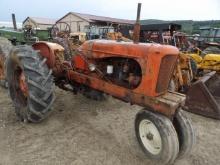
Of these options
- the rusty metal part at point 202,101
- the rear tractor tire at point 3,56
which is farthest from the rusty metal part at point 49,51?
the rusty metal part at point 202,101

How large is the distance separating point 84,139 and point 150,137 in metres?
1.00

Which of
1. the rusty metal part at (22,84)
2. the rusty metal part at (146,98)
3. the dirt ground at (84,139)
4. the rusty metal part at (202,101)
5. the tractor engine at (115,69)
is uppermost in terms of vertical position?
the tractor engine at (115,69)

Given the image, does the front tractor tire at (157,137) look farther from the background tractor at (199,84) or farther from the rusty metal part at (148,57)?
the background tractor at (199,84)

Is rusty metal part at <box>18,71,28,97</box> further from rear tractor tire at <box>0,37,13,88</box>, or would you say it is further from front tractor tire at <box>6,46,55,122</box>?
rear tractor tire at <box>0,37,13,88</box>

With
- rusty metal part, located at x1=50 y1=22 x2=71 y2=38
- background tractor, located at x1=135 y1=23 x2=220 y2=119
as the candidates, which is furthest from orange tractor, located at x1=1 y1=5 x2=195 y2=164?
rusty metal part, located at x1=50 y1=22 x2=71 y2=38

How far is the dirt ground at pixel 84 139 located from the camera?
3.15 meters

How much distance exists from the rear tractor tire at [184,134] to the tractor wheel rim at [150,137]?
0.92 ft

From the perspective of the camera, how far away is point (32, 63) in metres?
3.76

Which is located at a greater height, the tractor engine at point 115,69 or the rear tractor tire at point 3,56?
the tractor engine at point 115,69

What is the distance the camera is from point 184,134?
3.03 m

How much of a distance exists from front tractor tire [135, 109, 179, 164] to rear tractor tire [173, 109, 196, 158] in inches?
7.8

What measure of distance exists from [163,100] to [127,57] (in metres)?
0.71

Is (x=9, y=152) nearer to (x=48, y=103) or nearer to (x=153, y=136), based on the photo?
(x=48, y=103)

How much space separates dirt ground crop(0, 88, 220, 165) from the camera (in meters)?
3.15
